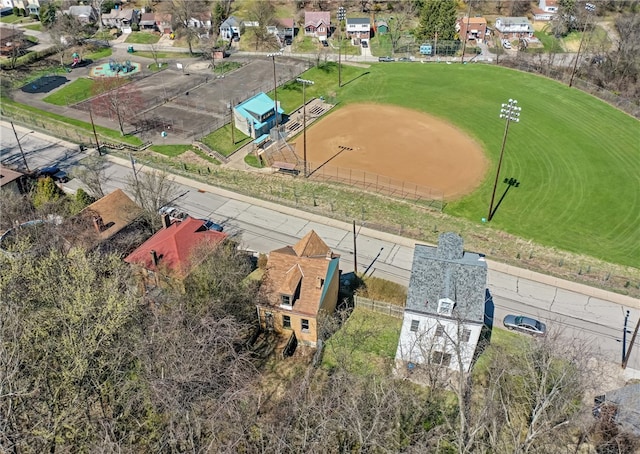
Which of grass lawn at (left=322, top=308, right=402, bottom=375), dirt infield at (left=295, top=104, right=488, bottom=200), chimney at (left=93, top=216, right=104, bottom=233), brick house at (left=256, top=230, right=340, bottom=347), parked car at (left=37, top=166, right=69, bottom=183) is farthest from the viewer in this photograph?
dirt infield at (left=295, top=104, right=488, bottom=200)

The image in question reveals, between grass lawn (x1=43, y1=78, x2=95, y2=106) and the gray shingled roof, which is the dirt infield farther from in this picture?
grass lawn (x1=43, y1=78, x2=95, y2=106)

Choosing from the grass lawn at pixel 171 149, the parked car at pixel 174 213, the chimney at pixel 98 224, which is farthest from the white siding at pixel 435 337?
the grass lawn at pixel 171 149

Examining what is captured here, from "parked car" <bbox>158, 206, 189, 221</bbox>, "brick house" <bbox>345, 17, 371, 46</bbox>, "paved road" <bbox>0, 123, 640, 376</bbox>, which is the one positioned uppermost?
"brick house" <bbox>345, 17, 371, 46</bbox>

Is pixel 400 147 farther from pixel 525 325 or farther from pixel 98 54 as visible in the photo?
pixel 98 54

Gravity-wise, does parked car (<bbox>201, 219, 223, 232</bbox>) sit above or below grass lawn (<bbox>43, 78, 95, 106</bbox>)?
below

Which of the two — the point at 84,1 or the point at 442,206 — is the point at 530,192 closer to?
the point at 442,206

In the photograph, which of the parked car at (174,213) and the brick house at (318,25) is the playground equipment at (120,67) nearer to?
the brick house at (318,25)

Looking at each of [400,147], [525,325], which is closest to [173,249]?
[525,325]

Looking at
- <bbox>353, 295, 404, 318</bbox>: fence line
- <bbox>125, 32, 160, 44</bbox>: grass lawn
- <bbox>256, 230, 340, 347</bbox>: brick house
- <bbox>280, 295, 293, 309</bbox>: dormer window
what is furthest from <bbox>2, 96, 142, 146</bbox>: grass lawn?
<bbox>353, 295, 404, 318</bbox>: fence line
